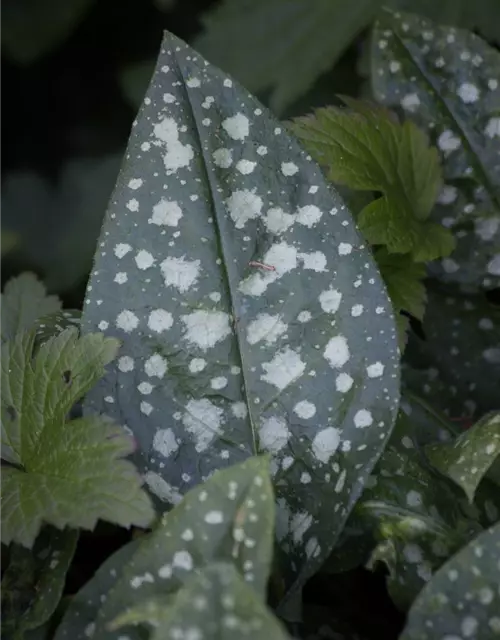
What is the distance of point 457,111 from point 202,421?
479mm

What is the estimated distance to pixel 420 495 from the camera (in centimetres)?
68

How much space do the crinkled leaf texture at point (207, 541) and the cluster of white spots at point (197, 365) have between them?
15 cm

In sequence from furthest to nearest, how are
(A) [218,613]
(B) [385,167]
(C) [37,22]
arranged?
1. (C) [37,22]
2. (B) [385,167]
3. (A) [218,613]

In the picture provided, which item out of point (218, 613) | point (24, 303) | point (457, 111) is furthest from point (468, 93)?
point (218, 613)

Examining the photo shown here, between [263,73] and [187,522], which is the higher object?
[263,73]

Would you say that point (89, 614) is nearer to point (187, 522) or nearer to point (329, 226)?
point (187, 522)

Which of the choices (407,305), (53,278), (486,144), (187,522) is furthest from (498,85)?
(53,278)

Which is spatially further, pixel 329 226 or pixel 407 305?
pixel 407 305

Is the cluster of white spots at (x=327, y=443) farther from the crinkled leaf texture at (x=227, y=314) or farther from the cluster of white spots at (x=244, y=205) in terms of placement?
the cluster of white spots at (x=244, y=205)

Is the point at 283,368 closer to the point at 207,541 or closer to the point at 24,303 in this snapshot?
the point at 207,541

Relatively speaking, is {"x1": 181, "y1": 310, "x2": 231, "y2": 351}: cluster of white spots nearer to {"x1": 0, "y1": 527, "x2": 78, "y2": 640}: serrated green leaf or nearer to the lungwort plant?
the lungwort plant

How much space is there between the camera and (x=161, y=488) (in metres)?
0.66

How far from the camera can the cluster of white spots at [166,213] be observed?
0.67 m

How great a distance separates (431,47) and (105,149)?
755 millimetres
